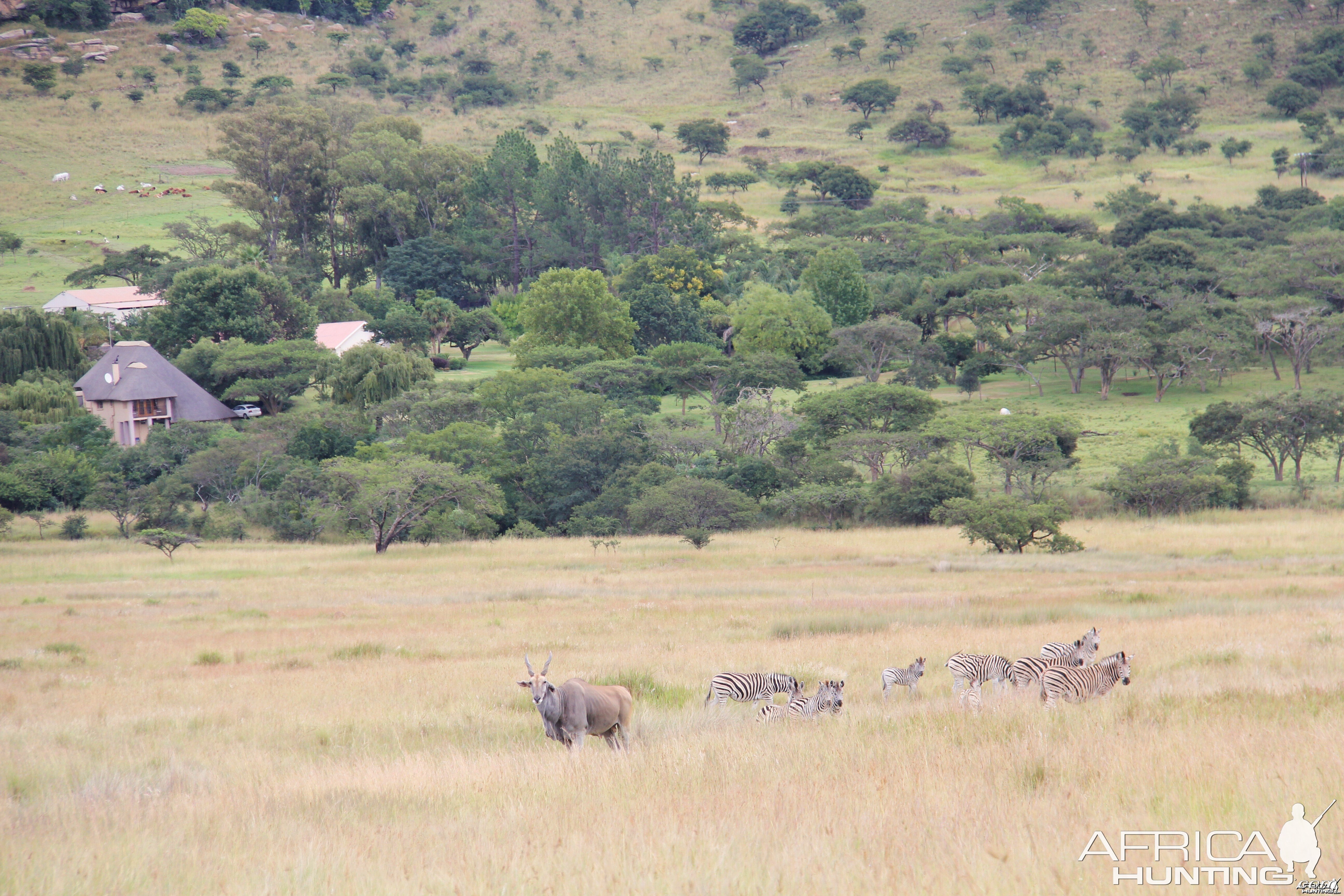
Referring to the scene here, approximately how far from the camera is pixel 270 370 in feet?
226

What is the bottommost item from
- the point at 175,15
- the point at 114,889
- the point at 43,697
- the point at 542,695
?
the point at 43,697

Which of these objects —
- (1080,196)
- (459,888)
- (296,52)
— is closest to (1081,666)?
(459,888)

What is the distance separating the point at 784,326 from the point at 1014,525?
39692mm

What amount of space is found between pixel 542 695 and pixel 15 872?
4.08 meters

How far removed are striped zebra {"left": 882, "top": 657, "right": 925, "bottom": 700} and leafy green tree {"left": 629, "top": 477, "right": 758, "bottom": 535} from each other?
1215 inches

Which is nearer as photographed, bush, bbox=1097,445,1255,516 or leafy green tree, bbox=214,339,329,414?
bush, bbox=1097,445,1255,516

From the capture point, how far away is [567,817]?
682cm

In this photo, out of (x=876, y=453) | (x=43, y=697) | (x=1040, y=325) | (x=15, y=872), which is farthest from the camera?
(x=1040, y=325)

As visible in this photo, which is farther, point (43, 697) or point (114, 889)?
point (43, 697)

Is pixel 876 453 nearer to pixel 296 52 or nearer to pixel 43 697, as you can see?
pixel 43 697

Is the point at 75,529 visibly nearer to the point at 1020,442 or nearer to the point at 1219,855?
the point at 1020,442

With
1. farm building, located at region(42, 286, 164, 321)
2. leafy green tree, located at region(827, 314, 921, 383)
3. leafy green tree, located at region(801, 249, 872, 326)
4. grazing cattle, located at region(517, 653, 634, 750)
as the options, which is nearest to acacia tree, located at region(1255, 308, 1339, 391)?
leafy green tree, located at region(827, 314, 921, 383)

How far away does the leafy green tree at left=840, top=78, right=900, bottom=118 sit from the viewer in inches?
6083

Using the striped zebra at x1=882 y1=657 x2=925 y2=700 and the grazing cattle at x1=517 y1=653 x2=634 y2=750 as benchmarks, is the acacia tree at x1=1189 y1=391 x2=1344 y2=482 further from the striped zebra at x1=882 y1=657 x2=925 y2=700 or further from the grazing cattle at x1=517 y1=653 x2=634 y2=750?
the grazing cattle at x1=517 y1=653 x2=634 y2=750
